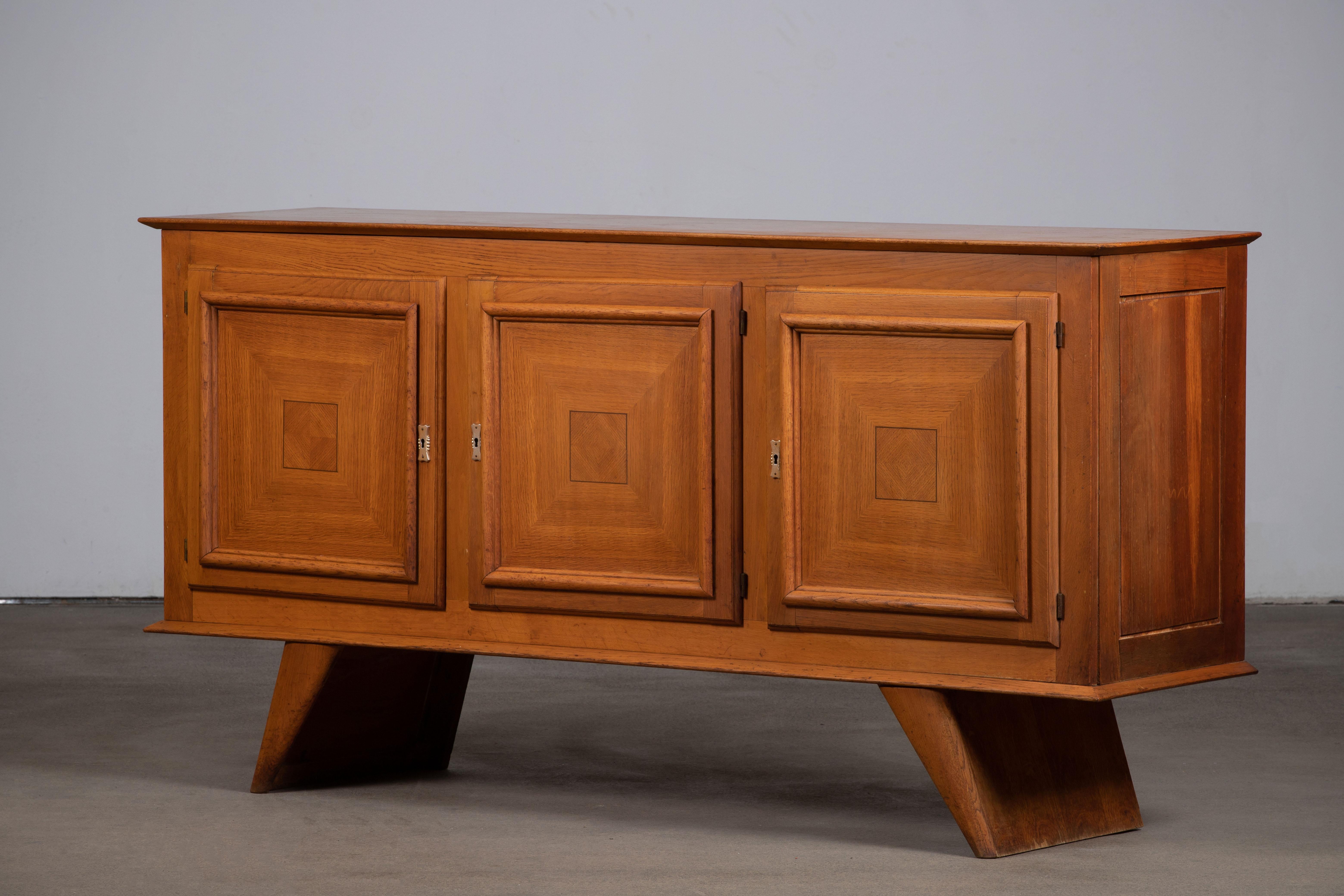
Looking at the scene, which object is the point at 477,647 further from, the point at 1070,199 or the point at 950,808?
the point at 1070,199

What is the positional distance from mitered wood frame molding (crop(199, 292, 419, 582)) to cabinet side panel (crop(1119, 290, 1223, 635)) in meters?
1.41

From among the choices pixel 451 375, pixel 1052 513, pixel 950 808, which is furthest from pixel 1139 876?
pixel 451 375

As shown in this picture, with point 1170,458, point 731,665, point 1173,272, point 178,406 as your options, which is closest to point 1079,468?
point 1170,458

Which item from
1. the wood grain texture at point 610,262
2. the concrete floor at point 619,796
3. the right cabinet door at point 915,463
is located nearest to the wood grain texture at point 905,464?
the right cabinet door at point 915,463

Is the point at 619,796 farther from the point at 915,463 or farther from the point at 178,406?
the point at 178,406

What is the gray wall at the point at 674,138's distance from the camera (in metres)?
6.68

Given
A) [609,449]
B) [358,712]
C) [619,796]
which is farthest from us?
[358,712]

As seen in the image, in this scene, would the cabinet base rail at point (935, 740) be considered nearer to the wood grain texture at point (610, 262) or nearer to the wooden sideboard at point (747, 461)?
the wooden sideboard at point (747, 461)

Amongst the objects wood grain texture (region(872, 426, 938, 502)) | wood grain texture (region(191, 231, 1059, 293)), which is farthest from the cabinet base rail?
wood grain texture (region(191, 231, 1059, 293))

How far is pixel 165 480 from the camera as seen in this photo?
438 centimetres

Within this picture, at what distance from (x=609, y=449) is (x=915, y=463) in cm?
61

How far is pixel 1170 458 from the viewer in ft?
12.6

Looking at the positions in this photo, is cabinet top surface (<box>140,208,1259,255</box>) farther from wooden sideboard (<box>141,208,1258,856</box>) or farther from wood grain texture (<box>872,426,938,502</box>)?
wood grain texture (<box>872,426,938,502</box>)

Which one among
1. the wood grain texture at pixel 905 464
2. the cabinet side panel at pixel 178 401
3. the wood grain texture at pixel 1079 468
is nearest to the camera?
the wood grain texture at pixel 1079 468
